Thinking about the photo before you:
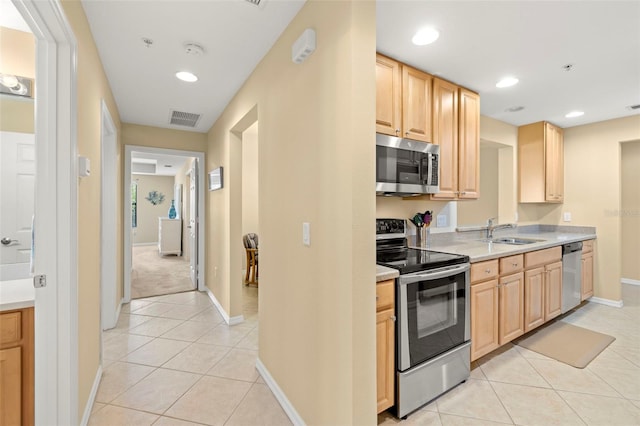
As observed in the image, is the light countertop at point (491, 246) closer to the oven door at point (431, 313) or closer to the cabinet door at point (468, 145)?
the oven door at point (431, 313)

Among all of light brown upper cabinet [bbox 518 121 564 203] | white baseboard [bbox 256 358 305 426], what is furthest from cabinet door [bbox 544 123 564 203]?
white baseboard [bbox 256 358 305 426]

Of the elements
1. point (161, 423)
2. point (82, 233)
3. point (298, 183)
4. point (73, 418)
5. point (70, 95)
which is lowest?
point (161, 423)

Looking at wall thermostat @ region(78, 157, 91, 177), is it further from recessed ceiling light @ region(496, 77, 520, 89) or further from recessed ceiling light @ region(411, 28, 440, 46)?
recessed ceiling light @ region(496, 77, 520, 89)

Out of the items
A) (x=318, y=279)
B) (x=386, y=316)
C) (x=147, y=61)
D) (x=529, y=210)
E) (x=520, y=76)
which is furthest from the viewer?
(x=529, y=210)

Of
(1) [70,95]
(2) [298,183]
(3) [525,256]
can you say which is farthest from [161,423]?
(3) [525,256]

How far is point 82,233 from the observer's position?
1.77 meters

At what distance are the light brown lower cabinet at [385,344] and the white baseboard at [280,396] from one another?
1.67ft

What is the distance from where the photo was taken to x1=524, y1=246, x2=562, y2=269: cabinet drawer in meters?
2.78

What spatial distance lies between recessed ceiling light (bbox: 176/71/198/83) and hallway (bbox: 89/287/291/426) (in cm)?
249

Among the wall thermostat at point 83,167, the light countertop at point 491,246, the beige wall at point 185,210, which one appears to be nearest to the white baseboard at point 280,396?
the light countertop at point 491,246

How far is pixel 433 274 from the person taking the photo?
6.27 feet

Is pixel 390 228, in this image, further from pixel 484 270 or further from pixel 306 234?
pixel 306 234

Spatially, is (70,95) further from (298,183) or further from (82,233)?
(298,183)

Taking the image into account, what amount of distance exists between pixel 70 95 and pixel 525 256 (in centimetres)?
356
